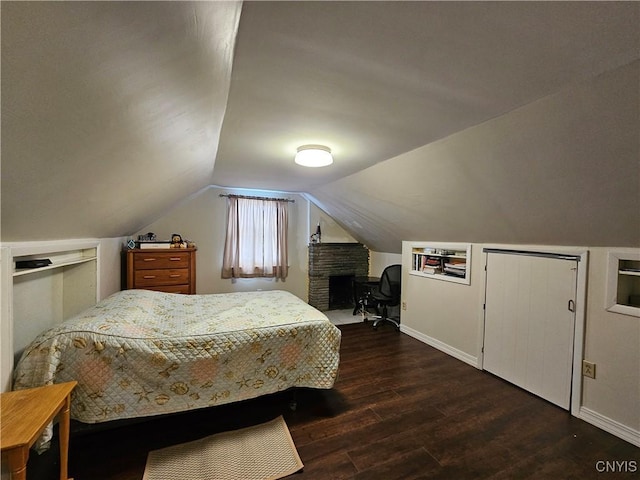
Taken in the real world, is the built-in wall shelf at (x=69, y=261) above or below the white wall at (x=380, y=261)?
above

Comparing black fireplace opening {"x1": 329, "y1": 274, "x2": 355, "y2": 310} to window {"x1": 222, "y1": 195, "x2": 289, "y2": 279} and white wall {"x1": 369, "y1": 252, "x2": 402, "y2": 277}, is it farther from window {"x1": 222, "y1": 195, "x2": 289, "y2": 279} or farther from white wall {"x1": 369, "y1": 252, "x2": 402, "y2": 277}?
window {"x1": 222, "y1": 195, "x2": 289, "y2": 279}

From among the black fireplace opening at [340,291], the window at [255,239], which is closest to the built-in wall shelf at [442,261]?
the black fireplace opening at [340,291]

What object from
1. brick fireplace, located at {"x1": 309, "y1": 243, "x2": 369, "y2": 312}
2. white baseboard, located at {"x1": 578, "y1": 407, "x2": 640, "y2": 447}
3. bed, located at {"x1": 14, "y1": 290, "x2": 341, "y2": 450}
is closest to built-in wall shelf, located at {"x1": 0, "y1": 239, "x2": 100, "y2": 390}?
bed, located at {"x1": 14, "y1": 290, "x2": 341, "y2": 450}

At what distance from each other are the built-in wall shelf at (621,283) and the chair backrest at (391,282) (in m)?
2.46

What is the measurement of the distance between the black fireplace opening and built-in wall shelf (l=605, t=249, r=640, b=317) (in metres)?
3.65

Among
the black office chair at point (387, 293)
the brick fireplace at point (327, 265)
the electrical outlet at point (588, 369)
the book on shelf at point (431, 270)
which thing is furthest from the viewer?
the brick fireplace at point (327, 265)

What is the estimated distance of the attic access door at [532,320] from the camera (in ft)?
7.41

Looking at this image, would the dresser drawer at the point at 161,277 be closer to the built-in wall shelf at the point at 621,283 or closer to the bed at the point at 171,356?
the bed at the point at 171,356

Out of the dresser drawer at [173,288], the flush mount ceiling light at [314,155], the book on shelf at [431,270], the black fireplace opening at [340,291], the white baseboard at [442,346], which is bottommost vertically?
the white baseboard at [442,346]

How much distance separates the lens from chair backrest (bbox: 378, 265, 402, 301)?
4234 millimetres

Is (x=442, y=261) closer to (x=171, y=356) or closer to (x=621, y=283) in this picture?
(x=621, y=283)

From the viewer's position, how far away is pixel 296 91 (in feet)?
4.63

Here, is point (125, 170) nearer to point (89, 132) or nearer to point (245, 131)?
point (89, 132)

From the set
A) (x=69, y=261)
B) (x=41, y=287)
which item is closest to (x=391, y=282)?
(x=69, y=261)
